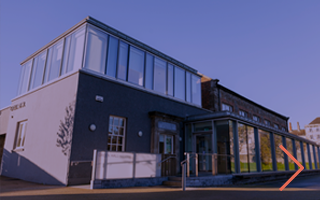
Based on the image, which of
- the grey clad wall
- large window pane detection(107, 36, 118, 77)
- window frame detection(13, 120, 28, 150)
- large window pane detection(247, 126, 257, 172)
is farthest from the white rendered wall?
large window pane detection(247, 126, 257, 172)

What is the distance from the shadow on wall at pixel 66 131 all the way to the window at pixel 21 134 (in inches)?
143

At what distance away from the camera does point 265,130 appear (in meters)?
→ 14.6

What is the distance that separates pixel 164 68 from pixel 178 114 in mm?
2709

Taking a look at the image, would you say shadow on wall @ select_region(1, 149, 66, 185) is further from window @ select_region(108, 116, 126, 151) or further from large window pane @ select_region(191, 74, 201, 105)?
large window pane @ select_region(191, 74, 201, 105)

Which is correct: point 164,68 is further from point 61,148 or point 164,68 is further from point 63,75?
point 61,148

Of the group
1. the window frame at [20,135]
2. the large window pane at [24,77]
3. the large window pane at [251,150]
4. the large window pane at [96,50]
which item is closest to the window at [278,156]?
the large window pane at [251,150]

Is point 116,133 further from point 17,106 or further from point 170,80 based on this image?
point 17,106

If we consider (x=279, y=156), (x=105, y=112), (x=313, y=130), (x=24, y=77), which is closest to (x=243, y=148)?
(x=279, y=156)

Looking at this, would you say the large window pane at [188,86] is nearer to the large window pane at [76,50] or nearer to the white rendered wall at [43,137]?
the large window pane at [76,50]

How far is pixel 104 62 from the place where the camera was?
35.3 feet

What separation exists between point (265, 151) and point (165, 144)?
6.04 metres

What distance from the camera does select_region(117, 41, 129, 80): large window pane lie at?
37.3 feet

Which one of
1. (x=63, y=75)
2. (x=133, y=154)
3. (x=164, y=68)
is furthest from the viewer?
(x=164, y=68)

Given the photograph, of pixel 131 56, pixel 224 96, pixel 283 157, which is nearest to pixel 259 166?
pixel 283 157
